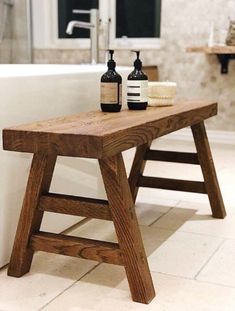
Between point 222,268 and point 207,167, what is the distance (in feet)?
2.21

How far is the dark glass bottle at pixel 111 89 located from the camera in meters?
1.94

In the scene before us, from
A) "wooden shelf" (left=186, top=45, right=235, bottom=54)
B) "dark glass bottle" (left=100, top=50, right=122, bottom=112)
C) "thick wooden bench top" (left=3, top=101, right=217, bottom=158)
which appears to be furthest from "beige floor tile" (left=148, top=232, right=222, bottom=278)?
"wooden shelf" (left=186, top=45, right=235, bottom=54)

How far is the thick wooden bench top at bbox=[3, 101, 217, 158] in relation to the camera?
1.49 m

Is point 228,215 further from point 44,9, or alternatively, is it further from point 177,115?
point 44,9

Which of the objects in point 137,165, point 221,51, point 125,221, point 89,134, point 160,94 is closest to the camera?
point 89,134

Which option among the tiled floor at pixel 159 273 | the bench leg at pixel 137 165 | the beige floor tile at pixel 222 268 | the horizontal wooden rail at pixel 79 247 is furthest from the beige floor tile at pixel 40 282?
the bench leg at pixel 137 165

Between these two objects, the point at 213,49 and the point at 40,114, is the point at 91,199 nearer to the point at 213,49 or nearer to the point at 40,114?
the point at 40,114

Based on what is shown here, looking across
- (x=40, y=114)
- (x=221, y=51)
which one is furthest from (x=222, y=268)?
(x=221, y=51)

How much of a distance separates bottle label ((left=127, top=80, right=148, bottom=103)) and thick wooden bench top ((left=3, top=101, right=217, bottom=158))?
15cm

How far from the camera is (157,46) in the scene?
4.81 meters

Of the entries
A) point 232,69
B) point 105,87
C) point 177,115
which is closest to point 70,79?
point 105,87

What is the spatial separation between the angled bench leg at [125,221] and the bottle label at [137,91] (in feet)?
1.73

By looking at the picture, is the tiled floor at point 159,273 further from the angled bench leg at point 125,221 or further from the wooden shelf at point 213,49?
the wooden shelf at point 213,49

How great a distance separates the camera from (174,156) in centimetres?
252
